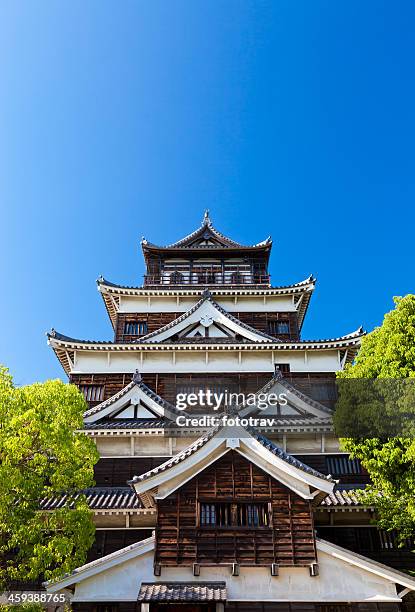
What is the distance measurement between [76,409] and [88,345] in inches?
416

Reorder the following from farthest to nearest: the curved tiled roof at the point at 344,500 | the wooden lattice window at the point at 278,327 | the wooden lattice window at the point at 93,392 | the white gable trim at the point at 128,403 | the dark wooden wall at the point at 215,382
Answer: the wooden lattice window at the point at 278,327 → the dark wooden wall at the point at 215,382 → the wooden lattice window at the point at 93,392 → the white gable trim at the point at 128,403 → the curved tiled roof at the point at 344,500

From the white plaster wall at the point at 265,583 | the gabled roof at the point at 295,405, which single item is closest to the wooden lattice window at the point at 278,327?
the gabled roof at the point at 295,405

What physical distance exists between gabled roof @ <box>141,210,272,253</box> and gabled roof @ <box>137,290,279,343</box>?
530 cm

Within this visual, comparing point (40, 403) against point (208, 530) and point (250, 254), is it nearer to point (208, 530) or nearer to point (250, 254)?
point (208, 530)

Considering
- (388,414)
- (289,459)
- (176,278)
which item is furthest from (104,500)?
(176,278)

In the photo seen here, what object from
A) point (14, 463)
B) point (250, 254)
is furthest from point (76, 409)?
point (250, 254)

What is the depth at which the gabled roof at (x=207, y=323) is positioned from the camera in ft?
81.6

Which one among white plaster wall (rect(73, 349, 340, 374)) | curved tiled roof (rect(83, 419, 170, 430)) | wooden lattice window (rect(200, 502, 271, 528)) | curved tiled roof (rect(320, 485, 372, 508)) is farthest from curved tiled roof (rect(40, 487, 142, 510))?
white plaster wall (rect(73, 349, 340, 374))

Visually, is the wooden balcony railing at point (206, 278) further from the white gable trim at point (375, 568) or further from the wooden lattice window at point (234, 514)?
the white gable trim at point (375, 568)

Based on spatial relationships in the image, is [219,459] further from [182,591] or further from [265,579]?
[182,591]

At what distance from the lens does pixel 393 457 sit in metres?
13.7

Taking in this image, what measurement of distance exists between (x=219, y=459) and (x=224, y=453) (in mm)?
251

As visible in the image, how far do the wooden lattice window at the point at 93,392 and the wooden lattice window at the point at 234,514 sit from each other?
33.6 feet

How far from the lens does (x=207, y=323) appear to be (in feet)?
84.3
